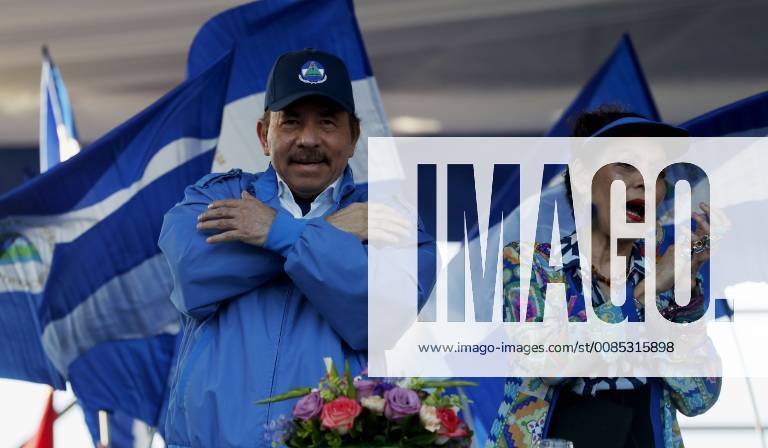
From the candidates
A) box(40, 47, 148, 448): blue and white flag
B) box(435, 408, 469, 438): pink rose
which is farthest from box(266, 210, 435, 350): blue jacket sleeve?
box(40, 47, 148, 448): blue and white flag

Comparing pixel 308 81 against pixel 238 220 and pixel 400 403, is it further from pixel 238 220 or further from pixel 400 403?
pixel 400 403

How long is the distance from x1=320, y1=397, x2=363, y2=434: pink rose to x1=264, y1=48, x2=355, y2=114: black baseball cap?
2.58 ft

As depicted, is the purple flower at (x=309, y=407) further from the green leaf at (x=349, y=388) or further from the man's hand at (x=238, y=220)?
the man's hand at (x=238, y=220)

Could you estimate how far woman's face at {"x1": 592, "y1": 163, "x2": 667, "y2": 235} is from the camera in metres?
2.37

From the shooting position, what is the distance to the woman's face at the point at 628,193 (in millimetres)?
2365

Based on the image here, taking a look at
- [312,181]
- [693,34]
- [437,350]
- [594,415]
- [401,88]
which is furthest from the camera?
[401,88]

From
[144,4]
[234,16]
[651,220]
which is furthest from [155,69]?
[651,220]

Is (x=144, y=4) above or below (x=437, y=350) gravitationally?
above

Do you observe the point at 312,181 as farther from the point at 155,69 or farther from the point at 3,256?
the point at 155,69

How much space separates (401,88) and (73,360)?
97.2 inches

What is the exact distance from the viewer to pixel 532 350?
2270 mm

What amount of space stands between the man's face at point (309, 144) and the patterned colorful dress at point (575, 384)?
395mm

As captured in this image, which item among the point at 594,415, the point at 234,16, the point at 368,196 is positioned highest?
the point at 234,16

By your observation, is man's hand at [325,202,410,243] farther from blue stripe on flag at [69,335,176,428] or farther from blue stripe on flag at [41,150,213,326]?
blue stripe on flag at [69,335,176,428]
